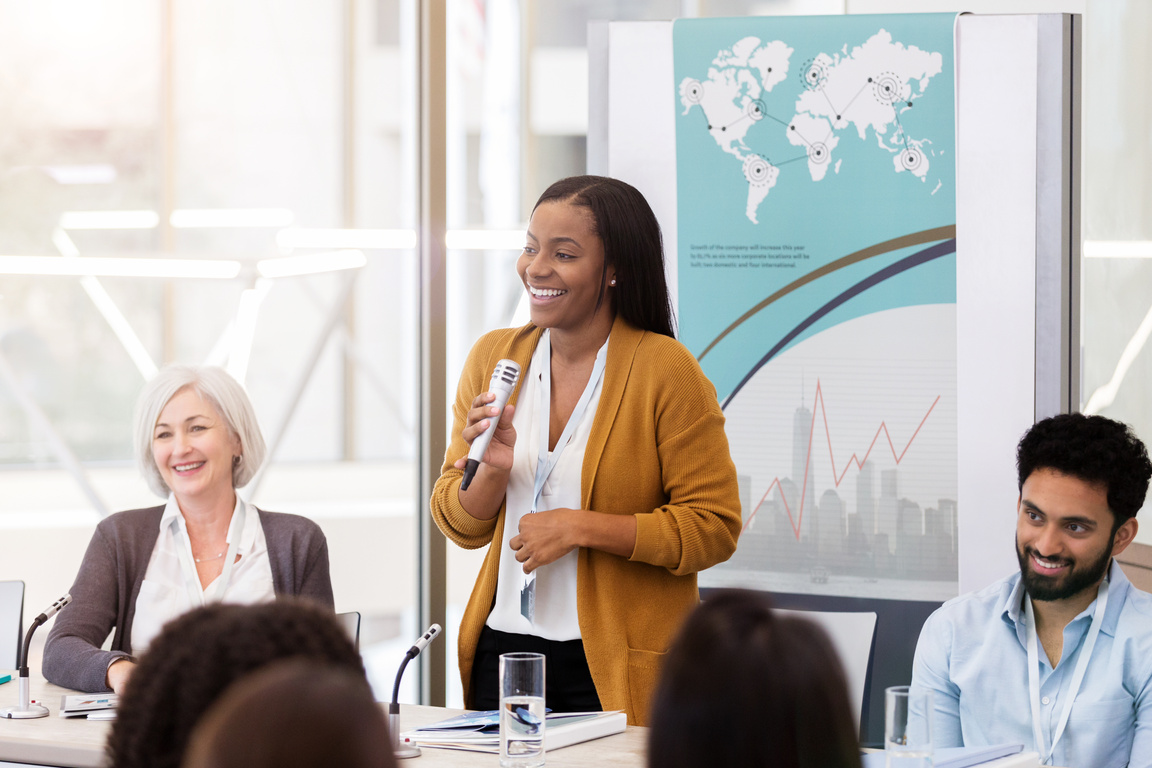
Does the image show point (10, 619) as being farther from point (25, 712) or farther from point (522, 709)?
point (522, 709)

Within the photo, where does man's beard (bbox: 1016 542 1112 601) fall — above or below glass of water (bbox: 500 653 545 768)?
above

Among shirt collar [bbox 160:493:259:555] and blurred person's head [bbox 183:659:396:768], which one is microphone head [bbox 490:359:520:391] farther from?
blurred person's head [bbox 183:659:396:768]

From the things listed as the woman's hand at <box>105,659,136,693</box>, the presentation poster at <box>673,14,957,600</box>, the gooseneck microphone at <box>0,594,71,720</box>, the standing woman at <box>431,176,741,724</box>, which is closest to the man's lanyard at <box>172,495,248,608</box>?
the woman's hand at <box>105,659,136,693</box>

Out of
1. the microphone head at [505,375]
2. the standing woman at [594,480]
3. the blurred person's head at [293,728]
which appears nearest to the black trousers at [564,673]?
the standing woman at [594,480]

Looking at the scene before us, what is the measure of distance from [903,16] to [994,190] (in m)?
0.57

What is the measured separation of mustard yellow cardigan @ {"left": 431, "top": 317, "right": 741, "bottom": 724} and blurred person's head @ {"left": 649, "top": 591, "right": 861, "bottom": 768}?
5.14 feet

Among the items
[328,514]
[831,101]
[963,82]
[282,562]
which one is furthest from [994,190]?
[328,514]

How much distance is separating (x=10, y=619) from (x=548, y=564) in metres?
1.35

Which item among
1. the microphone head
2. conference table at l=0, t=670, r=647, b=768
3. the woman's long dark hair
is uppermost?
the woman's long dark hair

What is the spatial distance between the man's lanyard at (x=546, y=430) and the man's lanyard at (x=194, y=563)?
2.43 feet

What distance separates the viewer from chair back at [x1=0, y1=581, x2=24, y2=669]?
2652 mm

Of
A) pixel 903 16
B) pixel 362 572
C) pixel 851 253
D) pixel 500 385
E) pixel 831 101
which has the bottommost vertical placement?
pixel 362 572

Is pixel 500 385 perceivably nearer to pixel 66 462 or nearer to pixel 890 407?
pixel 890 407

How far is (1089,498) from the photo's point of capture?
2328 millimetres
